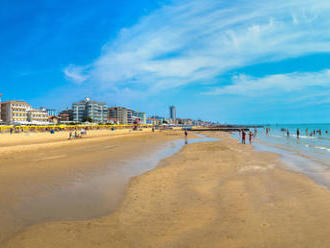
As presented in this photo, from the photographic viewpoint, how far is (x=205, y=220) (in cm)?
439

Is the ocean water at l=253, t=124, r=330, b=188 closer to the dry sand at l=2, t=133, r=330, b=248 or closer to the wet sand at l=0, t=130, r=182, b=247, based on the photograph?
the dry sand at l=2, t=133, r=330, b=248

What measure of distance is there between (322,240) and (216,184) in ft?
12.2

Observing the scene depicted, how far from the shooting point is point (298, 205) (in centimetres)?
527

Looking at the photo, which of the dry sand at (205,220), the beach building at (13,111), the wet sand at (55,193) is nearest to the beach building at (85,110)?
the beach building at (13,111)

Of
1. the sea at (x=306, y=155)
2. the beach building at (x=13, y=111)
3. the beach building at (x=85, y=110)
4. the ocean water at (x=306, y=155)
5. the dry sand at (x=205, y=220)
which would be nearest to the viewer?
the dry sand at (x=205, y=220)

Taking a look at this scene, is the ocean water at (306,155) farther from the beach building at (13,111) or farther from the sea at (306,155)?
the beach building at (13,111)

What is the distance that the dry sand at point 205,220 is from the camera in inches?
141

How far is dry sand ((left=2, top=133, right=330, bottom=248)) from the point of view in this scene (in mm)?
3582

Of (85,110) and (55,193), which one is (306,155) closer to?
(55,193)

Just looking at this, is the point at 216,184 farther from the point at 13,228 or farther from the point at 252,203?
the point at 13,228

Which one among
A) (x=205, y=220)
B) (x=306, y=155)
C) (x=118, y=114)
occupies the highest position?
(x=118, y=114)

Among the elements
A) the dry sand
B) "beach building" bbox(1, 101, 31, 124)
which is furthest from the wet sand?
"beach building" bbox(1, 101, 31, 124)

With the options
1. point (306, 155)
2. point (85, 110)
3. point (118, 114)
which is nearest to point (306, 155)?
point (306, 155)

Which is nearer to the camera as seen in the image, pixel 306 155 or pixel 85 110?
pixel 306 155
